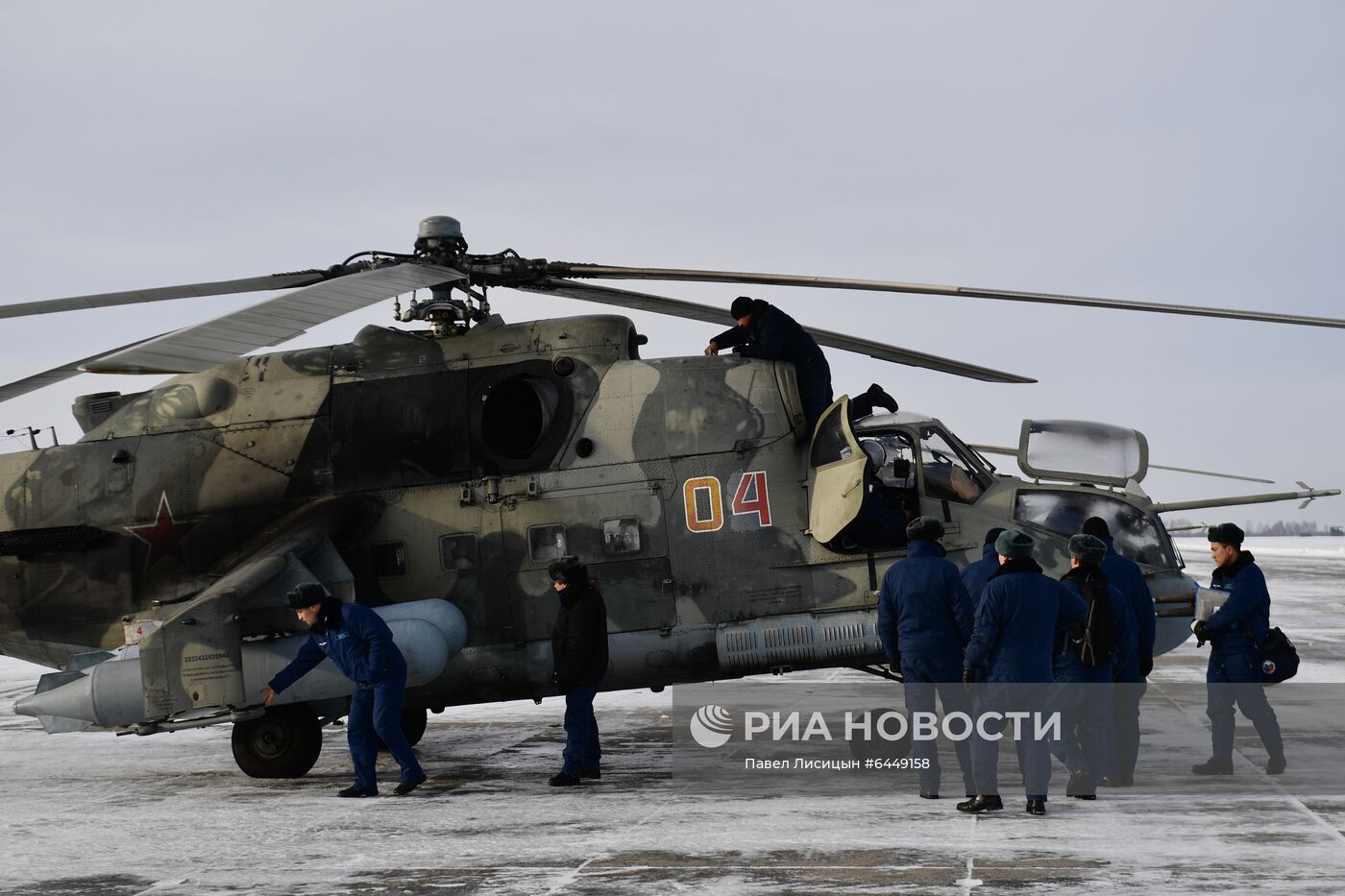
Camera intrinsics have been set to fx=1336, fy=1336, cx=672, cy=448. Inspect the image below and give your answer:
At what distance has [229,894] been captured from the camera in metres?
6.27

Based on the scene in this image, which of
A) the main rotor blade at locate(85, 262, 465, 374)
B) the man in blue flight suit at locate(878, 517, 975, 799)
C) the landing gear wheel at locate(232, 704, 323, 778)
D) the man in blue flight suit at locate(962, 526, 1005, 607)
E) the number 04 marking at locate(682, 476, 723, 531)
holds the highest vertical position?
the main rotor blade at locate(85, 262, 465, 374)

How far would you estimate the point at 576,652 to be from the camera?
935cm

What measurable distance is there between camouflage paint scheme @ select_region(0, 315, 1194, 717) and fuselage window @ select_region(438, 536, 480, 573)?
2cm

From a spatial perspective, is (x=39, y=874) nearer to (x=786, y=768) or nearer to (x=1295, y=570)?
(x=786, y=768)

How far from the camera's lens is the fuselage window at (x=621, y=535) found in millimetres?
10258

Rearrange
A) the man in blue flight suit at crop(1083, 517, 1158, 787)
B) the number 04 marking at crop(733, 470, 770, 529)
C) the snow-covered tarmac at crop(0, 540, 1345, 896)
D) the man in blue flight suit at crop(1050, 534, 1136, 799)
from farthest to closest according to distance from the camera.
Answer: the number 04 marking at crop(733, 470, 770, 529) → the man in blue flight suit at crop(1083, 517, 1158, 787) → the man in blue flight suit at crop(1050, 534, 1136, 799) → the snow-covered tarmac at crop(0, 540, 1345, 896)

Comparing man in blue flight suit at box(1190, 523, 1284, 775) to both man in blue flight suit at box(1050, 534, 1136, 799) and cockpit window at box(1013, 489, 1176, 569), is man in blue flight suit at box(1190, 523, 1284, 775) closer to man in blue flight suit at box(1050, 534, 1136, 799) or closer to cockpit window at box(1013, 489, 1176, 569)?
cockpit window at box(1013, 489, 1176, 569)

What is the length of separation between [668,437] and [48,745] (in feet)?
23.2

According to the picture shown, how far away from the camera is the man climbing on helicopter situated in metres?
10.5

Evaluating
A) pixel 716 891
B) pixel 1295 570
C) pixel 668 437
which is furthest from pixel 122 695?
pixel 1295 570

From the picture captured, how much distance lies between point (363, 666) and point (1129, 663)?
513cm

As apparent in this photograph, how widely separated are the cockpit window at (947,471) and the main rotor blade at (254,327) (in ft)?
13.4

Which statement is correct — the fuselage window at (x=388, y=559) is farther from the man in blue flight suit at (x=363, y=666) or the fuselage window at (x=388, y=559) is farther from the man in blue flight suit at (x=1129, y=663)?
the man in blue flight suit at (x=1129, y=663)

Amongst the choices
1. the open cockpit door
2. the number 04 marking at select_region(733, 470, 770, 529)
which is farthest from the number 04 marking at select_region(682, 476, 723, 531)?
the open cockpit door
